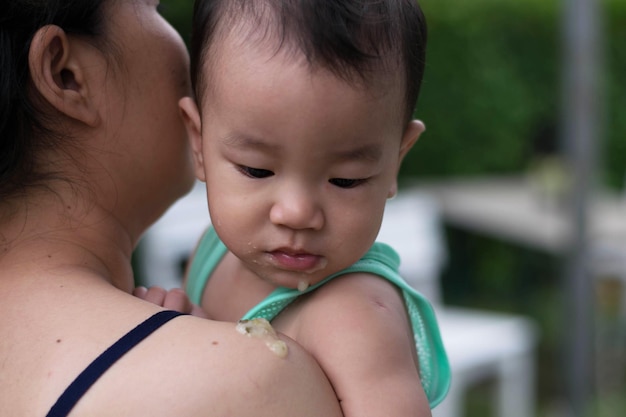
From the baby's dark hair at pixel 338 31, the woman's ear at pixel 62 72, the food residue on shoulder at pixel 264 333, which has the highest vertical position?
the baby's dark hair at pixel 338 31

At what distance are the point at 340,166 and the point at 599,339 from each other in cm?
572

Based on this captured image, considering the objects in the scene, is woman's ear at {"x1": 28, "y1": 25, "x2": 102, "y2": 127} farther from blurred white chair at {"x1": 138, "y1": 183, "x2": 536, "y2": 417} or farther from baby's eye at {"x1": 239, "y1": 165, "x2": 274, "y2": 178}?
blurred white chair at {"x1": 138, "y1": 183, "x2": 536, "y2": 417}

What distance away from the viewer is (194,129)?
1.50 metres

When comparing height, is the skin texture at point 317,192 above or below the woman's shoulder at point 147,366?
above

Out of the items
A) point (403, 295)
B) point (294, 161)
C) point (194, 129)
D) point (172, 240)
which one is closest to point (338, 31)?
point (294, 161)

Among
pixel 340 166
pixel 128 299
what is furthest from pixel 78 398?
pixel 340 166

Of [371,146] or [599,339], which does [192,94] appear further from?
[599,339]

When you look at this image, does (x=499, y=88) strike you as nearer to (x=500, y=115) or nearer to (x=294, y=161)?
(x=500, y=115)

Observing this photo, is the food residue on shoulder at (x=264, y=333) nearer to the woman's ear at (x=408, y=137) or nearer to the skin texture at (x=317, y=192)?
the skin texture at (x=317, y=192)

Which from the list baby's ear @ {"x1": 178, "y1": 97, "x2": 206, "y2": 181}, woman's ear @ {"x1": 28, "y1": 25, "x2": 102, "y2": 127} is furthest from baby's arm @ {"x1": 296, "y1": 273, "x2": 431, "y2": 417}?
woman's ear @ {"x1": 28, "y1": 25, "x2": 102, "y2": 127}

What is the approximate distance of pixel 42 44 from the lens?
4.60 ft

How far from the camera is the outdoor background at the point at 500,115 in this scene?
8.19 m

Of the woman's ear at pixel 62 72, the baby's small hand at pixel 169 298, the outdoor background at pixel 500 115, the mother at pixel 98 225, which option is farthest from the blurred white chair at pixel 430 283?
the woman's ear at pixel 62 72

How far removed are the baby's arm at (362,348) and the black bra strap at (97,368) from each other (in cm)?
23
